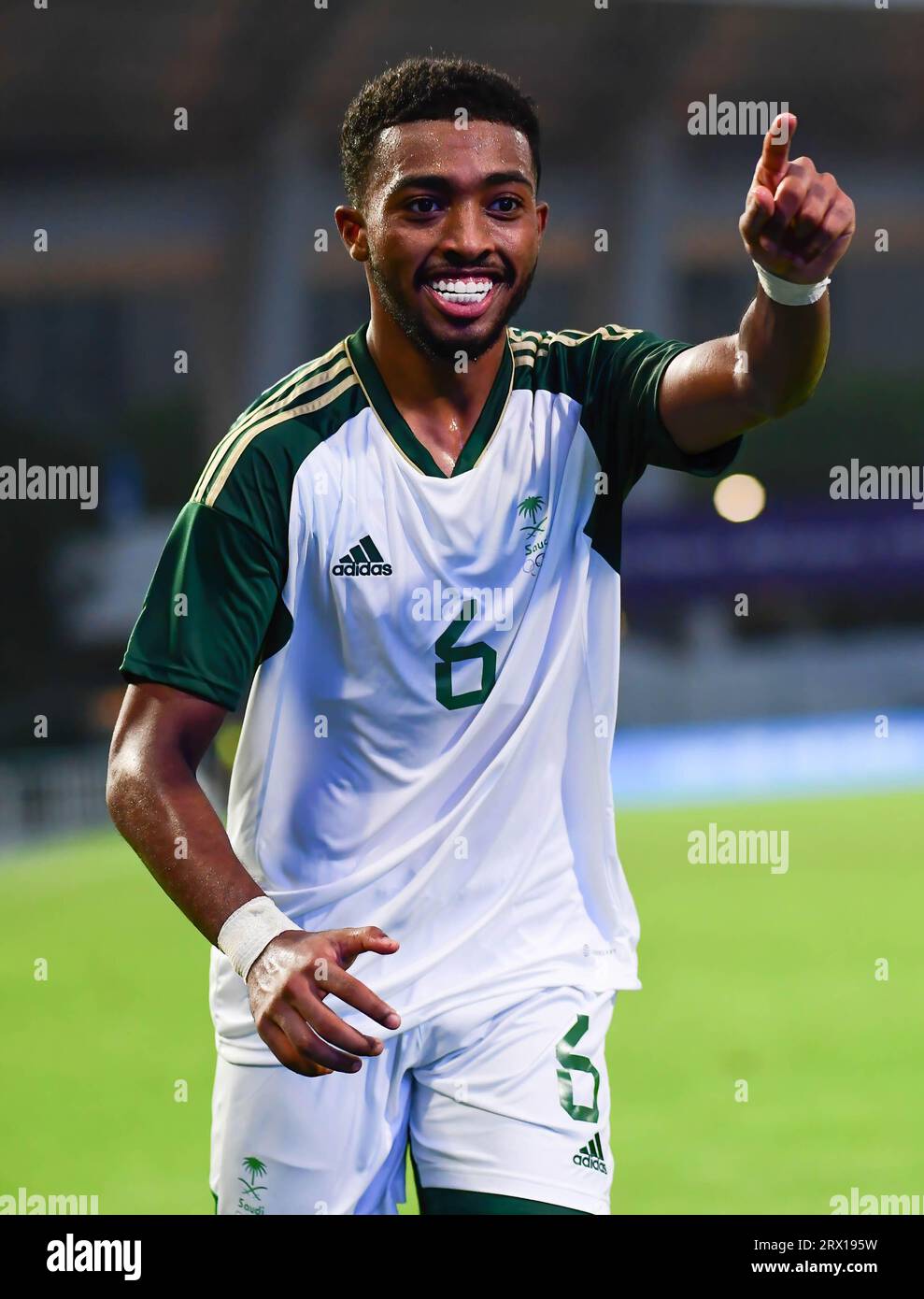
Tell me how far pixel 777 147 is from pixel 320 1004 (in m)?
1.39

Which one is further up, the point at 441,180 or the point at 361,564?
the point at 441,180

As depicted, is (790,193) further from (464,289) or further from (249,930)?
(249,930)

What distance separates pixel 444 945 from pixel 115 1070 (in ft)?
17.1

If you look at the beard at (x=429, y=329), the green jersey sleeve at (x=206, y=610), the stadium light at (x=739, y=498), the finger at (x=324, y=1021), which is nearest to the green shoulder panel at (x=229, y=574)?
the green jersey sleeve at (x=206, y=610)

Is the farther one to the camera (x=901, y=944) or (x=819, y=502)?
(x=819, y=502)

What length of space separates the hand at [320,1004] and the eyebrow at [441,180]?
1.30 metres

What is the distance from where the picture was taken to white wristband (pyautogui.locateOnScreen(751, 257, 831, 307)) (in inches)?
110

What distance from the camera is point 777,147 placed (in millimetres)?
2613

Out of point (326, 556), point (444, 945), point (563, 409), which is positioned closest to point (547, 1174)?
point (444, 945)

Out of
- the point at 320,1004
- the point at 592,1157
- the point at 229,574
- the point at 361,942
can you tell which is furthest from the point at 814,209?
the point at 592,1157

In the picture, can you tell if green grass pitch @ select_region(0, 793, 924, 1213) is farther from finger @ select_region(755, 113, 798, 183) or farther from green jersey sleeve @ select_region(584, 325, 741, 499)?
finger @ select_region(755, 113, 798, 183)

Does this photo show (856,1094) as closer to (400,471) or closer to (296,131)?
(400,471)

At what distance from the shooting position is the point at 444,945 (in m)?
3.11

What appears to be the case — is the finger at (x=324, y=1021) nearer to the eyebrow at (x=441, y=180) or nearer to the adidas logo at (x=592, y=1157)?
the adidas logo at (x=592, y=1157)
